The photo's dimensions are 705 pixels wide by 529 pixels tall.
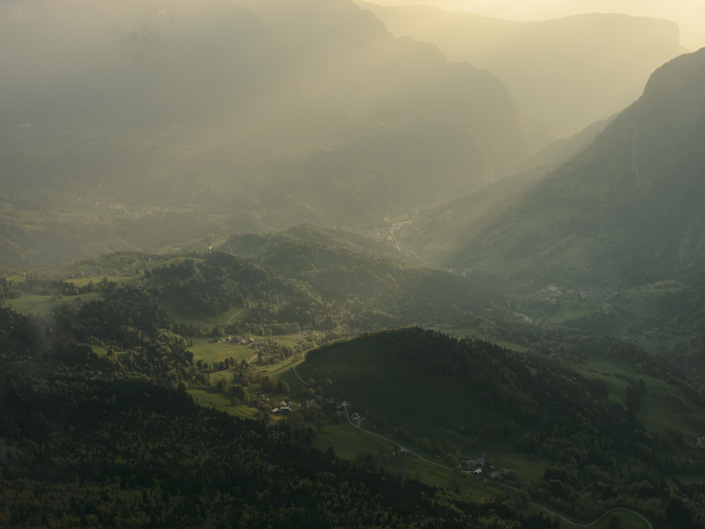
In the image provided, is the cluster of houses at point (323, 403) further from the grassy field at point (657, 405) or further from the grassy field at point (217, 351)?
the grassy field at point (657, 405)

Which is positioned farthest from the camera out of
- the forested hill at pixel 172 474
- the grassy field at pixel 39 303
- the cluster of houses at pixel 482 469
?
the grassy field at pixel 39 303

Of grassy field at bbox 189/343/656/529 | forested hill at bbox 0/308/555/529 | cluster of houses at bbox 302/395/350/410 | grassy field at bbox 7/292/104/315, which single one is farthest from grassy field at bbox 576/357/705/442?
grassy field at bbox 7/292/104/315

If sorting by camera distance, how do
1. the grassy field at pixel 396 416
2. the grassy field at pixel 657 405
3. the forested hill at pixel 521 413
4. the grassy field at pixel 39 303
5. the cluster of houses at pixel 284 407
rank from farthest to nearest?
the grassy field at pixel 39 303 < the grassy field at pixel 657 405 < the cluster of houses at pixel 284 407 < the forested hill at pixel 521 413 < the grassy field at pixel 396 416

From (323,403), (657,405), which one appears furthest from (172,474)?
(657,405)

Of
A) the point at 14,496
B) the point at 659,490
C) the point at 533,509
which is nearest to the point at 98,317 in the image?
the point at 14,496

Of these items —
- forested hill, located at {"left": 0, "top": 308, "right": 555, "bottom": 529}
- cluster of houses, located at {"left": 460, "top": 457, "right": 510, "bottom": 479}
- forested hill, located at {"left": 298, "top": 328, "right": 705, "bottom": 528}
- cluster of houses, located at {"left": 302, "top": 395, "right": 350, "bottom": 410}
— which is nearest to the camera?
forested hill, located at {"left": 0, "top": 308, "right": 555, "bottom": 529}

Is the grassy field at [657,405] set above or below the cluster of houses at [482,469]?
below

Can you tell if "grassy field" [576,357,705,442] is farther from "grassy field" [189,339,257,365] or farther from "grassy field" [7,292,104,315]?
"grassy field" [7,292,104,315]

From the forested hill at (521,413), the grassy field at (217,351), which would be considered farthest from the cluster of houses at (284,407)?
the grassy field at (217,351)
